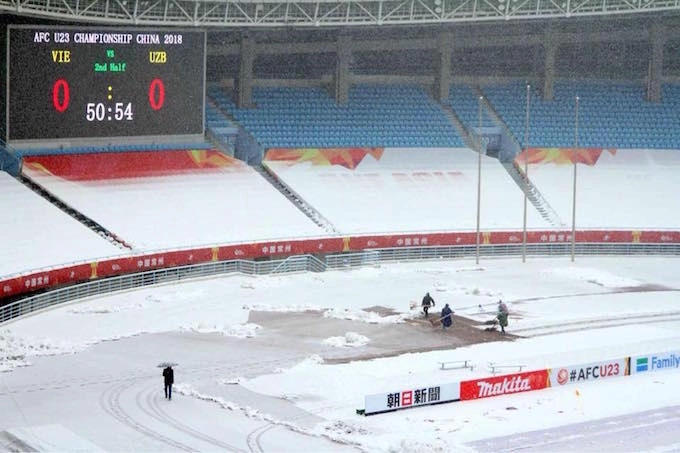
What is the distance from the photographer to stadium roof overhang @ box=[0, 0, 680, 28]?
50.2 m

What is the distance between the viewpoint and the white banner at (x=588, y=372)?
37.7 metres

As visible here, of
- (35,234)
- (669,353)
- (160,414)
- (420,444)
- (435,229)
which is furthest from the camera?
(435,229)

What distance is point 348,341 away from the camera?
41.5 m

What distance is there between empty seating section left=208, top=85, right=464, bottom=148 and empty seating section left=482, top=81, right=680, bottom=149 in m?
3.50

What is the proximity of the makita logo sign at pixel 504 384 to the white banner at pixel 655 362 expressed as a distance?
3.34 meters

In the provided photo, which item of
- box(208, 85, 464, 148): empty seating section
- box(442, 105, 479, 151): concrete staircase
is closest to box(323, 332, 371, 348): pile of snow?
box(208, 85, 464, 148): empty seating section

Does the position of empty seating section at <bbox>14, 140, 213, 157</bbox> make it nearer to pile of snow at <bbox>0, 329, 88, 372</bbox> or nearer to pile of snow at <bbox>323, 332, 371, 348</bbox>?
pile of snow at <bbox>0, 329, 88, 372</bbox>

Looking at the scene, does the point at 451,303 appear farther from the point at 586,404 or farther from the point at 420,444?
the point at 420,444

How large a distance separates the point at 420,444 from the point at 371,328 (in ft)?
43.8

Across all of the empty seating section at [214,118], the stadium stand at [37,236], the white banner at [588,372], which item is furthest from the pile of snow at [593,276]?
the stadium stand at [37,236]

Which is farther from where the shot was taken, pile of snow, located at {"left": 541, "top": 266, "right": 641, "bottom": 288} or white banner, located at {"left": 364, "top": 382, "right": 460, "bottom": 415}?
pile of snow, located at {"left": 541, "top": 266, "right": 641, "bottom": 288}

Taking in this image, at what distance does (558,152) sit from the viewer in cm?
6316

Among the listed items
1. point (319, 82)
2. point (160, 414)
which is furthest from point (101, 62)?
point (160, 414)

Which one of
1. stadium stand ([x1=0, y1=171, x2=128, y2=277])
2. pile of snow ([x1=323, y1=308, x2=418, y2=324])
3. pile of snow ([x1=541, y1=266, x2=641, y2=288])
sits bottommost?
pile of snow ([x1=323, y1=308, x2=418, y2=324])
